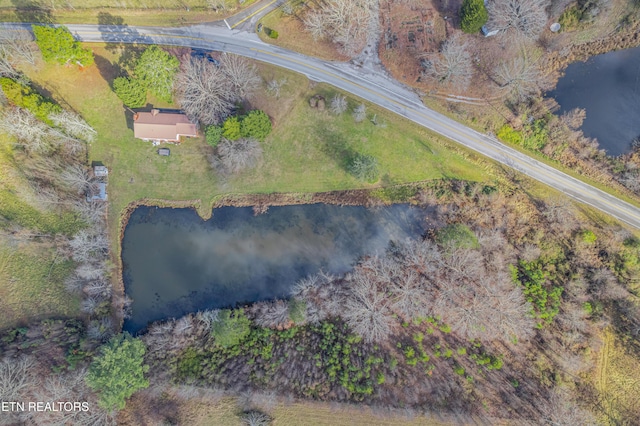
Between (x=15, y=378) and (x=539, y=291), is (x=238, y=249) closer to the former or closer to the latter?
(x=15, y=378)

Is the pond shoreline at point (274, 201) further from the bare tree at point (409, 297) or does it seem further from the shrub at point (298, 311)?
the shrub at point (298, 311)

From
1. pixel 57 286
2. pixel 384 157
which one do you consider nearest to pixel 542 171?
pixel 384 157

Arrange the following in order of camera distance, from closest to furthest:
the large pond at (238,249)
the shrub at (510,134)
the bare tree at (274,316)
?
the bare tree at (274,316) → the large pond at (238,249) → the shrub at (510,134)

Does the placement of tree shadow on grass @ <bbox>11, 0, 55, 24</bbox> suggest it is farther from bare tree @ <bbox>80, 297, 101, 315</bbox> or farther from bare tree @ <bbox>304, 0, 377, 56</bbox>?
bare tree @ <bbox>80, 297, 101, 315</bbox>

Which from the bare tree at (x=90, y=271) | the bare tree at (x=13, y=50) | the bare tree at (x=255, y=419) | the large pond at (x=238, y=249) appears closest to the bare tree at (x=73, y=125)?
the bare tree at (x=13, y=50)

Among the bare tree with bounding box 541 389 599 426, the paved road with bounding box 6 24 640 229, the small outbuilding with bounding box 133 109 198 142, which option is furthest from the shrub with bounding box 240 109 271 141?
the bare tree with bounding box 541 389 599 426

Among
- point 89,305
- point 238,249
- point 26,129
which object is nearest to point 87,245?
point 89,305
